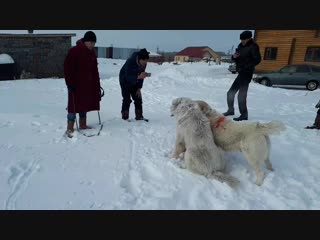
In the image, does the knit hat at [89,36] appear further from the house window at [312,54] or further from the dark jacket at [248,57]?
the house window at [312,54]

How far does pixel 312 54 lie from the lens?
19.1m

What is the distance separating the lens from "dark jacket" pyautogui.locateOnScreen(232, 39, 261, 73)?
558cm

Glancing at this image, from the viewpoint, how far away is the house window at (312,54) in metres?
18.9

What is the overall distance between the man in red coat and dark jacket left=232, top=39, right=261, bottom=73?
3325mm

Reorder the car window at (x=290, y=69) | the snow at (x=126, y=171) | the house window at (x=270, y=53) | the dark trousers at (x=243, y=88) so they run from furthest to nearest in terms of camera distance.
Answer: the house window at (x=270, y=53), the car window at (x=290, y=69), the dark trousers at (x=243, y=88), the snow at (x=126, y=171)

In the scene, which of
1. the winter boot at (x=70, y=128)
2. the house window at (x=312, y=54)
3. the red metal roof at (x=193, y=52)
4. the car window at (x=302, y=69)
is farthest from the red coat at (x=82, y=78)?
the red metal roof at (x=193, y=52)

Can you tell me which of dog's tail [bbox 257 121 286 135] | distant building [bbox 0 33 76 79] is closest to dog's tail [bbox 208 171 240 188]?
dog's tail [bbox 257 121 286 135]

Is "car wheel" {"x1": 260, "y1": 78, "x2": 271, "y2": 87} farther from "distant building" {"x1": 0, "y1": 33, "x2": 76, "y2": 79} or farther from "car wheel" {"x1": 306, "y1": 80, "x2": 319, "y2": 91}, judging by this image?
"distant building" {"x1": 0, "y1": 33, "x2": 76, "y2": 79}

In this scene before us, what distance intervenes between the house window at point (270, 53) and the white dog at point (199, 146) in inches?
770

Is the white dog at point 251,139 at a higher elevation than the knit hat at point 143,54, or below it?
below

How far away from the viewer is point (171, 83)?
39.1 feet
